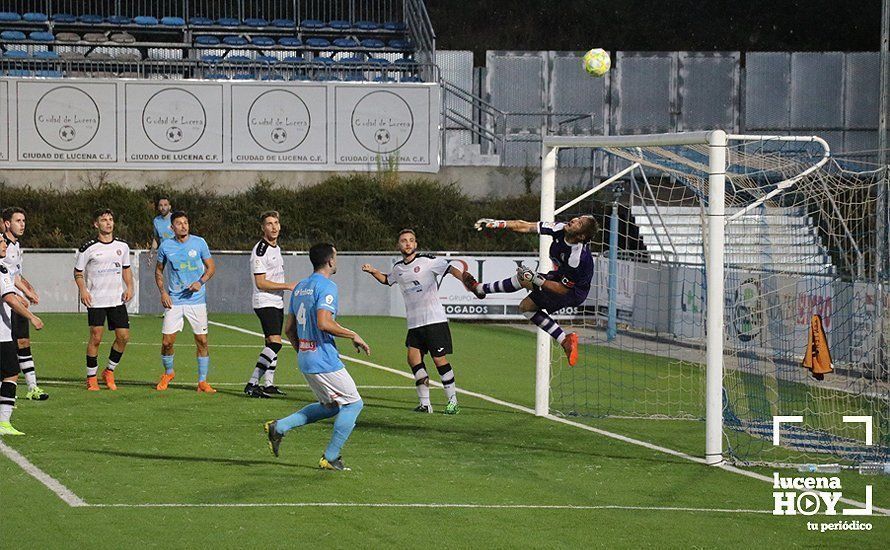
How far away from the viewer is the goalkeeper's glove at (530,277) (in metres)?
11.7

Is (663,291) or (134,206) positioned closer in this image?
(663,291)

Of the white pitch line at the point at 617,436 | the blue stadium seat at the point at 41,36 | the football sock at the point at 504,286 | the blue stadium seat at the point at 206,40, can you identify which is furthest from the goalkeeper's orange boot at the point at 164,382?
the blue stadium seat at the point at 41,36

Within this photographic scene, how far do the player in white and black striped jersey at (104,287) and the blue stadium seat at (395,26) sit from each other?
2261 centimetres

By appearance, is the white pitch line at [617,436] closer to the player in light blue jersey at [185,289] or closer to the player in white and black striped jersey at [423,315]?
the player in white and black striped jersey at [423,315]

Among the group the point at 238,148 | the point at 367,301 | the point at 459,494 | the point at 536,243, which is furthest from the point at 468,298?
the point at 459,494

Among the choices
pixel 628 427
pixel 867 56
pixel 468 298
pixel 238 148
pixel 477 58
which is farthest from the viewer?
pixel 477 58

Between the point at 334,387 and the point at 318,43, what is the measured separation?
26983mm

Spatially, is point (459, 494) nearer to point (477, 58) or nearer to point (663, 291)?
point (663, 291)

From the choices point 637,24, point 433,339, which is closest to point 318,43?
point 637,24

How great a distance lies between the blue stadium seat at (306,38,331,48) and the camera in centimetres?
3496

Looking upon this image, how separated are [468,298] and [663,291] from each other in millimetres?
4720

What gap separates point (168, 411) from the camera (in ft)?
43.7

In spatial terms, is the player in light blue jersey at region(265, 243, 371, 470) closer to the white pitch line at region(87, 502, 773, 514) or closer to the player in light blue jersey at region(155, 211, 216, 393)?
the white pitch line at region(87, 502, 773, 514)

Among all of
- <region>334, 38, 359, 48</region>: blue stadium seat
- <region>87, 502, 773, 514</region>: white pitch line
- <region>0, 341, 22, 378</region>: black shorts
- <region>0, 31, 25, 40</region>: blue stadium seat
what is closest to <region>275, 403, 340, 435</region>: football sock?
<region>87, 502, 773, 514</region>: white pitch line
